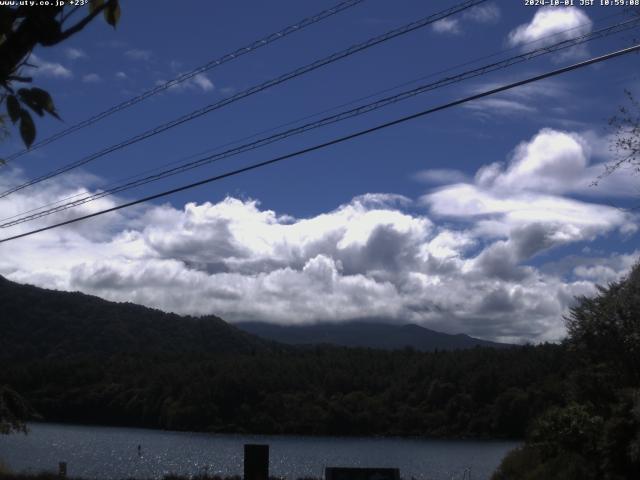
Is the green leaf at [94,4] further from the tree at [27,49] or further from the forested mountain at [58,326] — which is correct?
Result: the forested mountain at [58,326]

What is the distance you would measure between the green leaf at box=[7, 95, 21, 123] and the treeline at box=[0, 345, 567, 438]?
106 meters

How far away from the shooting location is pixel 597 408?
24750 mm

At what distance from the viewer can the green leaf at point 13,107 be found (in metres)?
3.93

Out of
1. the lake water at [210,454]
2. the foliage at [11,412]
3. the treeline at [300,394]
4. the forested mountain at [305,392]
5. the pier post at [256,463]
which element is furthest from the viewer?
the treeline at [300,394]

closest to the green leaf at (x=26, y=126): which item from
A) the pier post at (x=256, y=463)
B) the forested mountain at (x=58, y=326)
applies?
the pier post at (x=256, y=463)

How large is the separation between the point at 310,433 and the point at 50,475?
314 ft

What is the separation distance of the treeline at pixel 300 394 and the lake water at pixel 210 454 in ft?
24.9

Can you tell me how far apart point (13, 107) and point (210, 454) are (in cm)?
7284

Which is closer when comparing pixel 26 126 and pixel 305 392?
pixel 26 126

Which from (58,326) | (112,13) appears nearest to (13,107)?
(112,13)

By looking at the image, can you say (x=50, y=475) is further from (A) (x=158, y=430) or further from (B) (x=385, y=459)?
(A) (x=158, y=430)

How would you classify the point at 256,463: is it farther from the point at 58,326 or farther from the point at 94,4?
the point at 58,326

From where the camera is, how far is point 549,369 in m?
109

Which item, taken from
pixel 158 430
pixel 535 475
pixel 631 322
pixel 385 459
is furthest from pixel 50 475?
pixel 158 430
